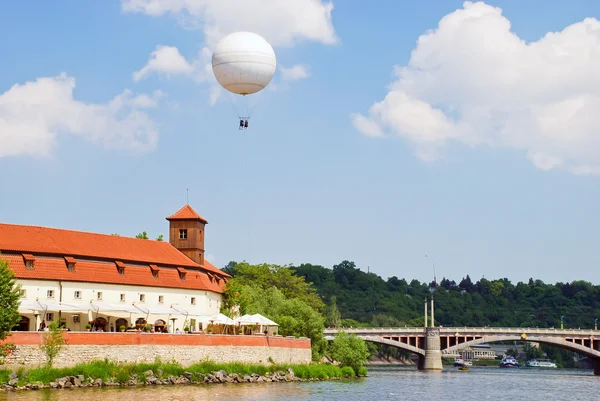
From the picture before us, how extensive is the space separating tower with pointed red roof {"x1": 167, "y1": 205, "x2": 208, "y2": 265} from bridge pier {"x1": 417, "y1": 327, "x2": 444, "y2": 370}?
164ft

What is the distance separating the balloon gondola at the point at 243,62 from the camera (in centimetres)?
5331

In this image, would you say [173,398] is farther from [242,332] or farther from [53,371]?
[242,332]

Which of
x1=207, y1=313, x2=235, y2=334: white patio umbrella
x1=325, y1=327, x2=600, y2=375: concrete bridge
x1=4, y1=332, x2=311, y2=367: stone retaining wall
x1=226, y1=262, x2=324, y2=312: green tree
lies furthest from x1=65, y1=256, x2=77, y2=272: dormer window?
x1=325, y1=327, x2=600, y2=375: concrete bridge

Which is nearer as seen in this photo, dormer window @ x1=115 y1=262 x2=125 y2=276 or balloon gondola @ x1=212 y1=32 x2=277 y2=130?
balloon gondola @ x1=212 y1=32 x2=277 y2=130

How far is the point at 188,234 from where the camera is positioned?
86188mm

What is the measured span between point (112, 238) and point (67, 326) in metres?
11.5

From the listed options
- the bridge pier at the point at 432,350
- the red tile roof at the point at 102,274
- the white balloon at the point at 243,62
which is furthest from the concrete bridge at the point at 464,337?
the white balloon at the point at 243,62

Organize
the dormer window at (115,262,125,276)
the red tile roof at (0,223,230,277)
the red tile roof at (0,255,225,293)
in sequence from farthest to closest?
the dormer window at (115,262,125,276)
the red tile roof at (0,223,230,277)
the red tile roof at (0,255,225,293)

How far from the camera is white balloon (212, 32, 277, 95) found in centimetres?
5328

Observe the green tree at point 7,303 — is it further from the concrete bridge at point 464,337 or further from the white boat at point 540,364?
the white boat at point 540,364

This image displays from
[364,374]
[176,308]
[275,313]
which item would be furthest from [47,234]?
[364,374]

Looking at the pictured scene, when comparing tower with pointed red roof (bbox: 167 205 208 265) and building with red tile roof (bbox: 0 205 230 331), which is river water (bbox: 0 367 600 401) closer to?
building with red tile roof (bbox: 0 205 230 331)

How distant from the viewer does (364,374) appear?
91875mm

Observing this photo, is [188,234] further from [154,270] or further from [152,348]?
[152,348]
